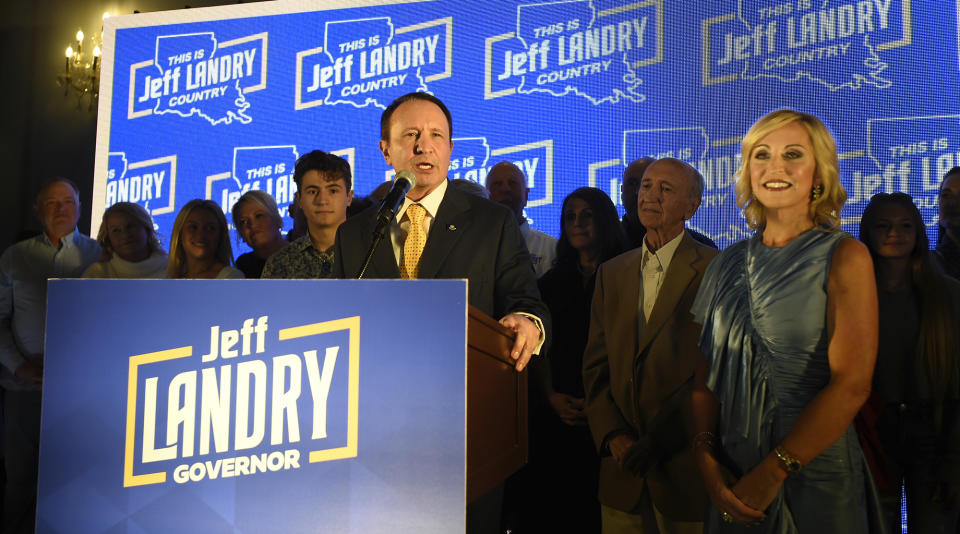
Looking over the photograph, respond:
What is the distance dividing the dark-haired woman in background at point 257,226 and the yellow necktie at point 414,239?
183cm

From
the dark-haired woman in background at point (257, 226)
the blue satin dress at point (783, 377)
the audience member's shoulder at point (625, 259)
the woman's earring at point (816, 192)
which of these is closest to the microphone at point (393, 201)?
the blue satin dress at point (783, 377)

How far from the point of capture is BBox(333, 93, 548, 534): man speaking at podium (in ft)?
5.99

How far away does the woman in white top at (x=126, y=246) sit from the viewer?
3.41 m

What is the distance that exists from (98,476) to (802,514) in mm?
1375

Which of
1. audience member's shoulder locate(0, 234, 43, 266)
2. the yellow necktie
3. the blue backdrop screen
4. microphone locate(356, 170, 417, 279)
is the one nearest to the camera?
microphone locate(356, 170, 417, 279)

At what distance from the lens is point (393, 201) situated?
4.80ft

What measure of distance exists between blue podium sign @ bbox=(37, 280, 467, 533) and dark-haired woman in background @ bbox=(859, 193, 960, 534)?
1.93 metres

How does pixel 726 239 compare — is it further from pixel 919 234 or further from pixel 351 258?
pixel 351 258

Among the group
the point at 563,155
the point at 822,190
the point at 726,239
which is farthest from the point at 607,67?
the point at 822,190

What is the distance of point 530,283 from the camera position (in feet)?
6.04

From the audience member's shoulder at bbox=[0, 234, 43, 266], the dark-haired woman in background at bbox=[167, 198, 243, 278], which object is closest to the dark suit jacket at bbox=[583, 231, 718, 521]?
the dark-haired woman in background at bbox=[167, 198, 243, 278]

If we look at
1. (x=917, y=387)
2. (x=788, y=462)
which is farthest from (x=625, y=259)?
(x=917, y=387)

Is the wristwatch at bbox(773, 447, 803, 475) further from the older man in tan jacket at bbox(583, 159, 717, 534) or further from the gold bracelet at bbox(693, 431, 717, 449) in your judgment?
the older man in tan jacket at bbox(583, 159, 717, 534)

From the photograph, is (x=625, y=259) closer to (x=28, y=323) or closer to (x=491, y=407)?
(x=491, y=407)
